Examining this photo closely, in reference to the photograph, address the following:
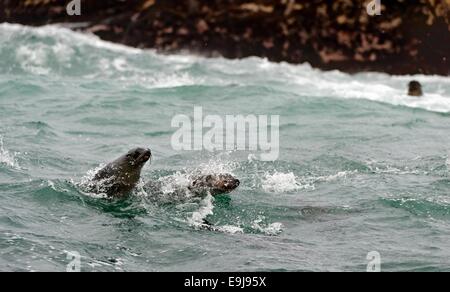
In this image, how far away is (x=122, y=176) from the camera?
38.8 ft

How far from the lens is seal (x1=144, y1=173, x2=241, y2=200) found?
12.0 metres

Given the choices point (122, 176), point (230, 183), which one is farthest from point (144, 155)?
point (230, 183)

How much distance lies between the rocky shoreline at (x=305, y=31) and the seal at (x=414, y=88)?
219cm

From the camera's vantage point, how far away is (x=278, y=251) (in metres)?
9.90

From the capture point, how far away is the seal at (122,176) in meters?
11.8

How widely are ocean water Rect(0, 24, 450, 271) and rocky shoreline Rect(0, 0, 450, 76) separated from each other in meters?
0.50

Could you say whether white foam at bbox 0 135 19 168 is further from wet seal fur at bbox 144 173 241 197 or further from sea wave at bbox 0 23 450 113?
sea wave at bbox 0 23 450 113

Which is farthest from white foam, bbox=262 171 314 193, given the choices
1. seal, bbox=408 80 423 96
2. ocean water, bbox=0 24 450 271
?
seal, bbox=408 80 423 96

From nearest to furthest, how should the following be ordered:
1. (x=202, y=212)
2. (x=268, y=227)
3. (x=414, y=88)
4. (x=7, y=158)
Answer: (x=268, y=227) → (x=202, y=212) → (x=7, y=158) → (x=414, y=88)

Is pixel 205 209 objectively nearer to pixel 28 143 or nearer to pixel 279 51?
pixel 28 143

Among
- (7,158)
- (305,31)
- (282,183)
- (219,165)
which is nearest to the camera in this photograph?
(282,183)

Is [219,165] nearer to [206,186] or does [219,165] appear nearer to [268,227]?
[206,186]

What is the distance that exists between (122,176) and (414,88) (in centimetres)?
1299

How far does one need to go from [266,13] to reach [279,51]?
1.19 meters
